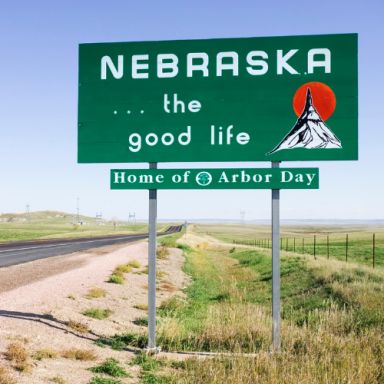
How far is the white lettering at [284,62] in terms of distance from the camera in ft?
24.2

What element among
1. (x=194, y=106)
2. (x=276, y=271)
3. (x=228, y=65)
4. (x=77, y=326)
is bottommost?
(x=77, y=326)

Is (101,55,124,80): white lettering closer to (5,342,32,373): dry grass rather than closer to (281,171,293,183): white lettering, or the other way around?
(281,171,293,183): white lettering

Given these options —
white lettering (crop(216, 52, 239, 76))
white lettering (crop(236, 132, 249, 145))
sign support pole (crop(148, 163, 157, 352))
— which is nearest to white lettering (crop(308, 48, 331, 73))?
white lettering (crop(216, 52, 239, 76))

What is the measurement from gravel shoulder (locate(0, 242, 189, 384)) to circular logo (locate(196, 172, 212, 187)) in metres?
3.41

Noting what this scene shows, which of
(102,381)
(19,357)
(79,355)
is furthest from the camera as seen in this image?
(79,355)

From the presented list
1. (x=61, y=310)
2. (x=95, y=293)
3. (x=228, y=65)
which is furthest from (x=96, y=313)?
(x=228, y=65)

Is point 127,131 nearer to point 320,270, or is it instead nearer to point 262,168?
point 262,168

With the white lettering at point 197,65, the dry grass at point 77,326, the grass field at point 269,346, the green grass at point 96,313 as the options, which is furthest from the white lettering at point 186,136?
the green grass at point 96,313

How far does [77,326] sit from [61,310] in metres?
1.35

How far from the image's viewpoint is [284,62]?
24.3 ft

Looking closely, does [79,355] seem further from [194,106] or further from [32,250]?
[32,250]

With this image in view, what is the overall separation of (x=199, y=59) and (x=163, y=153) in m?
1.94

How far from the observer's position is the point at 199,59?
7605mm

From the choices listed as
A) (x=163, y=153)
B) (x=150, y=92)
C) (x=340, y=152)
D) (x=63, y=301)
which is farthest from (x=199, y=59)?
(x=63, y=301)
